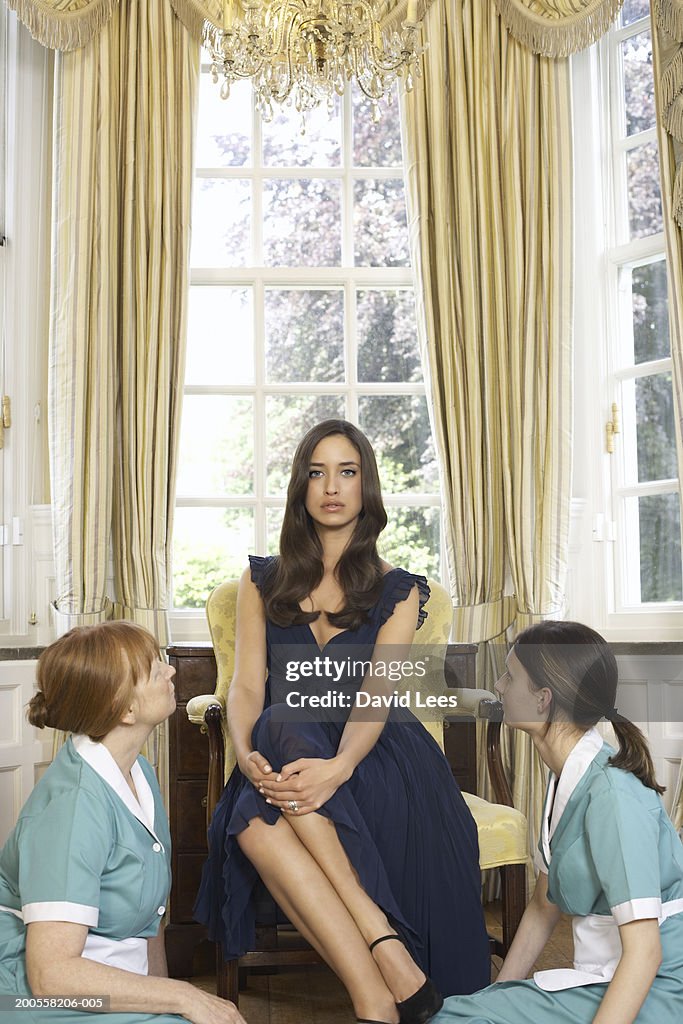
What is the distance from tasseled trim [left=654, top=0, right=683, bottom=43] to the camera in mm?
3025

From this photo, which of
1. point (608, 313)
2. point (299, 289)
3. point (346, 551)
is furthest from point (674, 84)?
point (346, 551)

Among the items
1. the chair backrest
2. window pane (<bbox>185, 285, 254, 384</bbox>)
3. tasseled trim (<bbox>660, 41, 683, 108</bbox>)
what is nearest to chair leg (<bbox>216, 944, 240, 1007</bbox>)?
the chair backrest

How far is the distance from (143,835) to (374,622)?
983mm

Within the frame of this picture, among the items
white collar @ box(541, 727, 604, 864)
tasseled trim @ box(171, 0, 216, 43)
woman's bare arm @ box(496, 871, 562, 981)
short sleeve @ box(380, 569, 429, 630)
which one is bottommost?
woman's bare arm @ box(496, 871, 562, 981)

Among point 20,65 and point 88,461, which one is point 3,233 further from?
point 88,461

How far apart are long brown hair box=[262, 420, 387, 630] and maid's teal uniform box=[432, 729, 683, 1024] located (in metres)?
0.91

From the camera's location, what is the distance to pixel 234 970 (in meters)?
2.27

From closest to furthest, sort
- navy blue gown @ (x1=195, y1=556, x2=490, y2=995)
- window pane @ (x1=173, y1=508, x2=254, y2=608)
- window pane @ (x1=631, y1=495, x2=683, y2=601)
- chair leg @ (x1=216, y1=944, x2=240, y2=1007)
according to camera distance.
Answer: navy blue gown @ (x1=195, y1=556, x2=490, y2=995), chair leg @ (x1=216, y1=944, x2=240, y2=1007), window pane @ (x1=631, y1=495, x2=683, y2=601), window pane @ (x1=173, y1=508, x2=254, y2=608)

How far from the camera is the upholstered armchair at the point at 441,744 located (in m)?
2.38

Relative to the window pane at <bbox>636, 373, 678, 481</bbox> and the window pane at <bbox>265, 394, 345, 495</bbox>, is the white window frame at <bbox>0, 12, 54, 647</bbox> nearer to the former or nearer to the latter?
the window pane at <bbox>265, 394, 345, 495</bbox>

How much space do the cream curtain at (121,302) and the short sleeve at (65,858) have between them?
1.83 m

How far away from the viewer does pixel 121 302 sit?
134 inches

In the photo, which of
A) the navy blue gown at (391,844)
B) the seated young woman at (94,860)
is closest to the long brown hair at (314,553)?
the navy blue gown at (391,844)

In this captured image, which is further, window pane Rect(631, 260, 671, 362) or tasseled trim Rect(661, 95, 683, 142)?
window pane Rect(631, 260, 671, 362)
